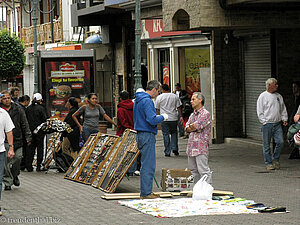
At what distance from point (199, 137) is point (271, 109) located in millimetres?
3943

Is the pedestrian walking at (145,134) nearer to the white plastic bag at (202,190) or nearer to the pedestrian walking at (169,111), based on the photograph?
the white plastic bag at (202,190)

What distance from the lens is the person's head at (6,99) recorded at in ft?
42.6

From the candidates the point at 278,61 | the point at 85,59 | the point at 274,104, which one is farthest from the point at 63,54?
the point at 274,104

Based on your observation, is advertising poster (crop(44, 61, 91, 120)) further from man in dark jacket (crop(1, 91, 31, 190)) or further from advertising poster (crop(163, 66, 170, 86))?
man in dark jacket (crop(1, 91, 31, 190))

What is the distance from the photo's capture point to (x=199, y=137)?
39.0ft

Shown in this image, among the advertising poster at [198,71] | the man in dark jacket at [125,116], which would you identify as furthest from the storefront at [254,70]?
A: the man in dark jacket at [125,116]

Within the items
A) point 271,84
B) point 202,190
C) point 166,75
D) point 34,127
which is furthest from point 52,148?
point 166,75

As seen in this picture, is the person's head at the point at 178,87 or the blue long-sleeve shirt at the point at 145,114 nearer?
the blue long-sleeve shirt at the point at 145,114

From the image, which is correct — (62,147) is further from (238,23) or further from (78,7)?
(78,7)

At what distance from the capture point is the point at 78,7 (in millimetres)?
32844

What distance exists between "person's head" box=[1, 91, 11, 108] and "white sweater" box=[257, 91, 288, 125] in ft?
17.2

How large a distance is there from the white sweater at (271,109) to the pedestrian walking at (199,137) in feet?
12.4

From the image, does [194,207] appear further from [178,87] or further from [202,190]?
[178,87]

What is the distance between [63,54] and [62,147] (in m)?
4.88
